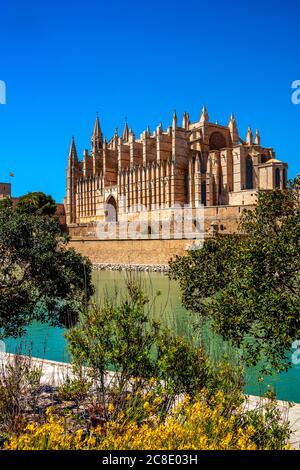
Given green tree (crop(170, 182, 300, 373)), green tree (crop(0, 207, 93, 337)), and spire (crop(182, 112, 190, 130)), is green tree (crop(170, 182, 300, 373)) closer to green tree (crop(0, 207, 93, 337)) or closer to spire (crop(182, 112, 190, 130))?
green tree (crop(0, 207, 93, 337))

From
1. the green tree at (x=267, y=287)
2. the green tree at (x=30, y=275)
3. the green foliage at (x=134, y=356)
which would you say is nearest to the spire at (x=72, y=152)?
the green tree at (x=30, y=275)

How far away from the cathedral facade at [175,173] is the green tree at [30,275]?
25736 mm

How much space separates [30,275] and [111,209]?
139 feet

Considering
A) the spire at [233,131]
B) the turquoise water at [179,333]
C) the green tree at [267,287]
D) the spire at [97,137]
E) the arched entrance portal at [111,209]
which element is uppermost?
the spire at [97,137]

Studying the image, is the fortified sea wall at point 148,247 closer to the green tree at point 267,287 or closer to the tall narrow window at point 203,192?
the tall narrow window at point 203,192

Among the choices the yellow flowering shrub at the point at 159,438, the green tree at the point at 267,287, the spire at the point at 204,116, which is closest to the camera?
the yellow flowering shrub at the point at 159,438

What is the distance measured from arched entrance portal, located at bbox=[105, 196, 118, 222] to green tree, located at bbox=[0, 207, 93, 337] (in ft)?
135

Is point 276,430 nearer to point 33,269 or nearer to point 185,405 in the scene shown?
point 185,405

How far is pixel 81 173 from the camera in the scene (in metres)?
56.0

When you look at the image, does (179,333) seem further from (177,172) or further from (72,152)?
(72,152)

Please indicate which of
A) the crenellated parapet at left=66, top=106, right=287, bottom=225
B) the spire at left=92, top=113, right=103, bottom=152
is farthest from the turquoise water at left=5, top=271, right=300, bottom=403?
the spire at left=92, top=113, right=103, bottom=152

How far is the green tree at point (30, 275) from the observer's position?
7746 millimetres

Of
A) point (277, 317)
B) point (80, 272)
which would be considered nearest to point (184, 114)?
point (80, 272)

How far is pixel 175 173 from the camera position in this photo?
41.0m
